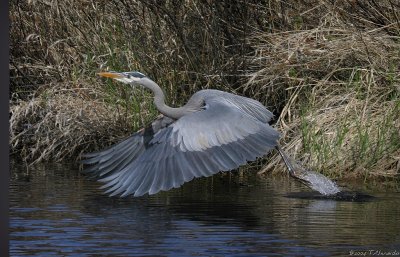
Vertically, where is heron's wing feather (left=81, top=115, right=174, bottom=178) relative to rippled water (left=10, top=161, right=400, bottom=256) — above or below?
above

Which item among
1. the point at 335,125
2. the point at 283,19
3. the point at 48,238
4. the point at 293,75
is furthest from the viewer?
the point at 283,19

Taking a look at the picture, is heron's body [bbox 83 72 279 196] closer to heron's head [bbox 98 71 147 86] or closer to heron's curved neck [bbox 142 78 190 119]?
heron's curved neck [bbox 142 78 190 119]

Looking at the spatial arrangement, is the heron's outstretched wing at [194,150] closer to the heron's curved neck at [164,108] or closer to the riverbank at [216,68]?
the heron's curved neck at [164,108]

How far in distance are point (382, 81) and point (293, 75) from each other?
91cm

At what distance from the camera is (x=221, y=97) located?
26.5 ft

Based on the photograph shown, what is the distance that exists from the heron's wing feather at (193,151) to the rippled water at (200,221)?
0.21m

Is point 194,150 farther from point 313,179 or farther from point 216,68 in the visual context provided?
point 216,68

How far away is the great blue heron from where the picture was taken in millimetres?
6891

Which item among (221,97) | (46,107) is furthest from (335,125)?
(46,107)

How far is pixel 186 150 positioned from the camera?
23.0 feet

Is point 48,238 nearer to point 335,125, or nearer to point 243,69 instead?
point 335,125

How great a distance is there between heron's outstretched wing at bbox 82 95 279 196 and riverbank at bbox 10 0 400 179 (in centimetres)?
146

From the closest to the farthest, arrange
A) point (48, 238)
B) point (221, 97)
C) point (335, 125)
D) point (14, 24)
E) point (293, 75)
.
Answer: point (48, 238) → point (221, 97) → point (335, 125) → point (293, 75) → point (14, 24)

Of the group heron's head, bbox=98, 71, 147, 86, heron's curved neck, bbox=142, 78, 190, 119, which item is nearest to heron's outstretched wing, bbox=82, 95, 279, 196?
heron's curved neck, bbox=142, 78, 190, 119
